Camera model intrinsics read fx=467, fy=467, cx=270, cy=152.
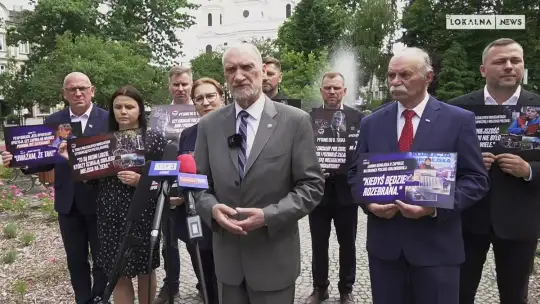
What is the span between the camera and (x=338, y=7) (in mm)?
49938

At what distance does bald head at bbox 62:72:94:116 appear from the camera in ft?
16.0

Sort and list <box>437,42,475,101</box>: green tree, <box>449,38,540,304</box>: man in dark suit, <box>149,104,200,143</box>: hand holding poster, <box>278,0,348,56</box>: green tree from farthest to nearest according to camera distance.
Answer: <box>278,0,348,56</box>: green tree
<box>437,42,475,101</box>: green tree
<box>149,104,200,143</box>: hand holding poster
<box>449,38,540,304</box>: man in dark suit

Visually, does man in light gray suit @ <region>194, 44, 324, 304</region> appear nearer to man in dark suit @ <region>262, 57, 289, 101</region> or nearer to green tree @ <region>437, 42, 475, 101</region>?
man in dark suit @ <region>262, 57, 289, 101</region>

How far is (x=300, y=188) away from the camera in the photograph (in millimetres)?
3053

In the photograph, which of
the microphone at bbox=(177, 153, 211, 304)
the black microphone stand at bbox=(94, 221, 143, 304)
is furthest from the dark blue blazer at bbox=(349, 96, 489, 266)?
the black microphone stand at bbox=(94, 221, 143, 304)

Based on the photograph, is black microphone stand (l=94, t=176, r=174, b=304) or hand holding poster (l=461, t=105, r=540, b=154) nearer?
black microphone stand (l=94, t=176, r=174, b=304)

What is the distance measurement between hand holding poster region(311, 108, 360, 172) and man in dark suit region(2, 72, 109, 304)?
227 cm

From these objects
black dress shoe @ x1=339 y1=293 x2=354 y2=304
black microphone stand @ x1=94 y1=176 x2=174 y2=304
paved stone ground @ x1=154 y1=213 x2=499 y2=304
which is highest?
black microphone stand @ x1=94 y1=176 x2=174 y2=304

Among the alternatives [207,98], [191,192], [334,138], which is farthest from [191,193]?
[334,138]

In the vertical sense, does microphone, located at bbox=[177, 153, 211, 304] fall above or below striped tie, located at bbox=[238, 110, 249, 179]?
below

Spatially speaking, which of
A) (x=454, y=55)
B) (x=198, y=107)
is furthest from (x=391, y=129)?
(x=454, y=55)

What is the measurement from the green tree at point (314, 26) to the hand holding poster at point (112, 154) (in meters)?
43.1

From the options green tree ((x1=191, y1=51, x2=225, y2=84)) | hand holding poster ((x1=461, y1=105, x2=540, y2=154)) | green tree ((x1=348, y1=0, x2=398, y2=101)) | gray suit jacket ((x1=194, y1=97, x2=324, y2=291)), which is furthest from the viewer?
green tree ((x1=191, y1=51, x2=225, y2=84))

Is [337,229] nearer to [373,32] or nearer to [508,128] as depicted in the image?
[508,128]
